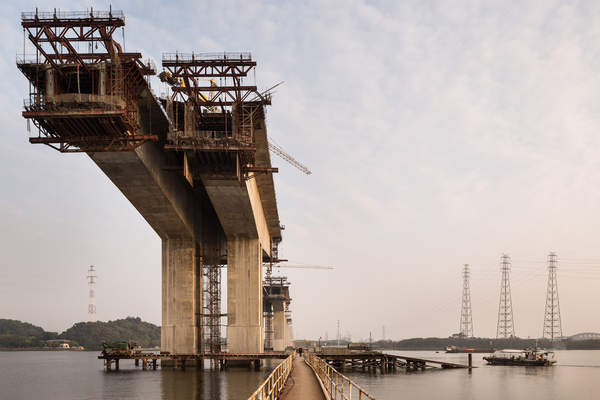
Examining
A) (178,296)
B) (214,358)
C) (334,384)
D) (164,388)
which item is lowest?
(164,388)

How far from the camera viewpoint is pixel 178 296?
5294cm

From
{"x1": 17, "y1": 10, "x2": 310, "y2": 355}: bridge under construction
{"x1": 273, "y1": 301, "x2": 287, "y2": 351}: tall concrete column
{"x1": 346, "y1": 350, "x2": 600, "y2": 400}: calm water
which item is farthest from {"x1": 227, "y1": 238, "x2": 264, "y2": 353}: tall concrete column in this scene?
{"x1": 273, "y1": 301, "x2": 287, "y2": 351}: tall concrete column

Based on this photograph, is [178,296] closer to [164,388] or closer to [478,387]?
[164,388]

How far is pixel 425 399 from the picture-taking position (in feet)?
153

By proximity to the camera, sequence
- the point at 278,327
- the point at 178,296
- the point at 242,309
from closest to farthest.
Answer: the point at 178,296
the point at 242,309
the point at 278,327

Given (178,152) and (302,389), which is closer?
(302,389)

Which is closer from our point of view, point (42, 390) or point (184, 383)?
point (184, 383)

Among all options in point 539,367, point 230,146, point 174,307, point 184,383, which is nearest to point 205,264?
point 174,307

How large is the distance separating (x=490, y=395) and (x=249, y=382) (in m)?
Answer: 22.3

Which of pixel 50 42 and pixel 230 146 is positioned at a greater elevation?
pixel 50 42

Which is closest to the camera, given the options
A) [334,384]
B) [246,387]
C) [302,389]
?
[334,384]

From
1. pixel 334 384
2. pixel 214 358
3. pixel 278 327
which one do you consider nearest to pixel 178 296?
pixel 214 358

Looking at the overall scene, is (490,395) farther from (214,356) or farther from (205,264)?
(205,264)

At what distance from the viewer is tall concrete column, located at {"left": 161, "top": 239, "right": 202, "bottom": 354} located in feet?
Answer: 174
